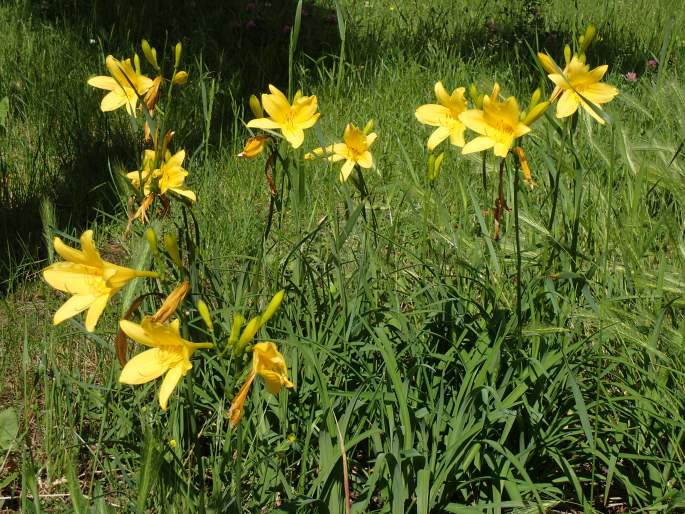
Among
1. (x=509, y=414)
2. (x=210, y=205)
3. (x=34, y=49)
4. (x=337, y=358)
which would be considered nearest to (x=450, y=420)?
(x=509, y=414)

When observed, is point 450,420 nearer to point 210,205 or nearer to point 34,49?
point 210,205

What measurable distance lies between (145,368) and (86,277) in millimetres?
204

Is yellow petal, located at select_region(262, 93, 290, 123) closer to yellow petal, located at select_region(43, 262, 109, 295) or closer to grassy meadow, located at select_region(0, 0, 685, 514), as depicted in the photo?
grassy meadow, located at select_region(0, 0, 685, 514)

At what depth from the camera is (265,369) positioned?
1196mm

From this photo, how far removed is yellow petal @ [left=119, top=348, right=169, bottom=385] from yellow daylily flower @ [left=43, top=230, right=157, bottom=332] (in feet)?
0.32

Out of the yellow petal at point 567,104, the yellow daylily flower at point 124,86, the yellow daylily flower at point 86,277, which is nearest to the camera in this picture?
the yellow daylily flower at point 86,277

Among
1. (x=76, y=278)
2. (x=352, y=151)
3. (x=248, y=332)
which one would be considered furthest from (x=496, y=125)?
(x=76, y=278)

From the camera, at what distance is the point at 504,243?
7.41ft

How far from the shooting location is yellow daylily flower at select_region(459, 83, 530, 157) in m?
1.58

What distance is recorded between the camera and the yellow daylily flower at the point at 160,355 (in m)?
1.20

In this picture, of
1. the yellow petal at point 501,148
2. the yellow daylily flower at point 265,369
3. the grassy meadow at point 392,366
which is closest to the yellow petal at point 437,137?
the grassy meadow at point 392,366

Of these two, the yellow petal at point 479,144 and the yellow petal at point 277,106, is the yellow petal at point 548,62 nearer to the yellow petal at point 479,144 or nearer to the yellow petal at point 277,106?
the yellow petal at point 479,144

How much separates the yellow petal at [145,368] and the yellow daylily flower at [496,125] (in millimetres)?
697

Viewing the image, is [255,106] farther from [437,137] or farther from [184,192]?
[437,137]
